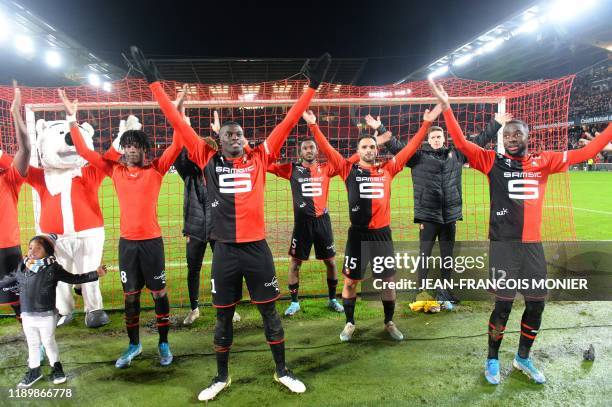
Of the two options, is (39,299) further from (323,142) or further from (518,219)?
(518,219)

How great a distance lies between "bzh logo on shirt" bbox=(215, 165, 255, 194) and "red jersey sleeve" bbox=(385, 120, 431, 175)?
67.4 inches

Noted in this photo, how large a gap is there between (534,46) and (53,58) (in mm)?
25247

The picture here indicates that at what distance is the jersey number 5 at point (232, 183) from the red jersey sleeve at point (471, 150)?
6.23ft

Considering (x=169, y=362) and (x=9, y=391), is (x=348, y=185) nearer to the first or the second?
(x=169, y=362)

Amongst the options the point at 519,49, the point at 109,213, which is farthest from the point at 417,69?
the point at 109,213

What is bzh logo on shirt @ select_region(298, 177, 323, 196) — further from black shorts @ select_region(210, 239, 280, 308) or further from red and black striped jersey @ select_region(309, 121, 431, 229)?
black shorts @ select_region(210, 239, 280, 308)

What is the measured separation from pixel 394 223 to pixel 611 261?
18.7 feet

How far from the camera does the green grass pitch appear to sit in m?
3.35

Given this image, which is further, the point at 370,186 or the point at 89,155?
the point at 370,186

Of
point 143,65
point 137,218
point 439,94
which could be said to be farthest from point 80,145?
point 439,94

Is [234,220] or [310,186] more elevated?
[310,186]

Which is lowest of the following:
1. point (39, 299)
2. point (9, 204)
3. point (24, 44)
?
point (39, 299)

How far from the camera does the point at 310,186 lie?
5.20 metres

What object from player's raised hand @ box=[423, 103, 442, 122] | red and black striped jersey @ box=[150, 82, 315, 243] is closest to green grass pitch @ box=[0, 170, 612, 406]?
red and black striped jersey @ box=[150, 82, 315, 243]
